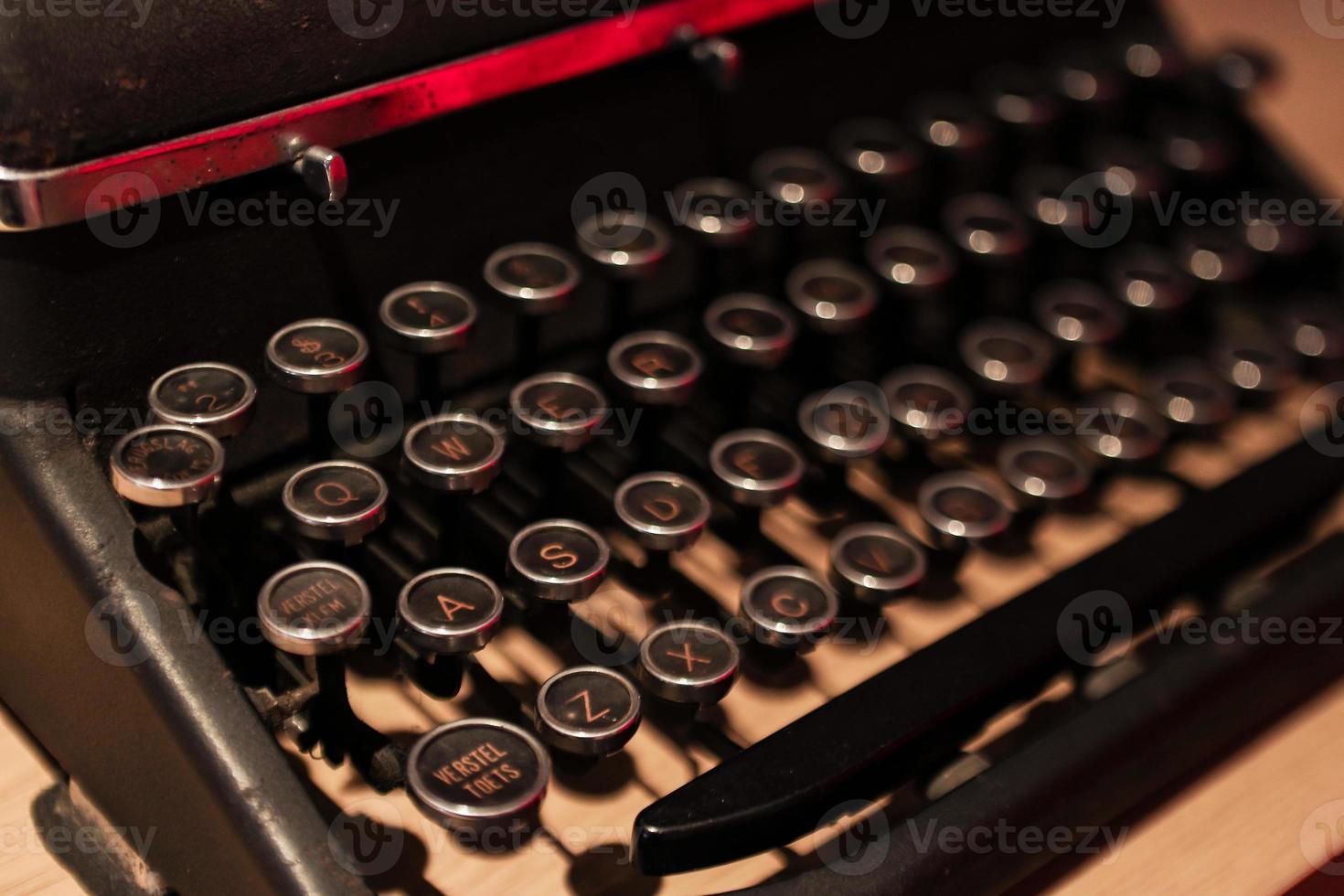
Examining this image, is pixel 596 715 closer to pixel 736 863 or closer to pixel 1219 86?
pixel 736 863

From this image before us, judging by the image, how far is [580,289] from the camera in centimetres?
144

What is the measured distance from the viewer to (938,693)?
1.08m

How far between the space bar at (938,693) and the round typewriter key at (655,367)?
0.33 metres

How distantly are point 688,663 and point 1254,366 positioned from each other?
2.84 ft

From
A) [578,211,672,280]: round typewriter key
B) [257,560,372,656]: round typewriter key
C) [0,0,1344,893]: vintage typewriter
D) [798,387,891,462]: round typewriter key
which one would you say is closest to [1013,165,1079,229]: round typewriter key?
[0,0,1344,893]: vintage typewriter

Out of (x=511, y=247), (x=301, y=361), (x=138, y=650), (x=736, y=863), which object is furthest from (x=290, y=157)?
(x=736, y=863)

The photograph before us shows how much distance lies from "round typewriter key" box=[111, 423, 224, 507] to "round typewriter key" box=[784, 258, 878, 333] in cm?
64

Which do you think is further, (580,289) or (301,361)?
(580,289)

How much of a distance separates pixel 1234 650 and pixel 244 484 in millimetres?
853

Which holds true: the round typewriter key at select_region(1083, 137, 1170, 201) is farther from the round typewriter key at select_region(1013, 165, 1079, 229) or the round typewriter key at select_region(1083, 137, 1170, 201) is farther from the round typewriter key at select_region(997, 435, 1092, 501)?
the round typewriter key at select_region(997, 435, 1092, 501)

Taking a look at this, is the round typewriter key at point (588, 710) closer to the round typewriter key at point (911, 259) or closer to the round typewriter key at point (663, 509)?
the round typewriter key at point (663, 509)

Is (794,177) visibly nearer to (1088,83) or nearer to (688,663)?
(1088,83)

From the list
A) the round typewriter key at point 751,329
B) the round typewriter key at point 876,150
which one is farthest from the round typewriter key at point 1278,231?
the round typewriter key at point 751,329

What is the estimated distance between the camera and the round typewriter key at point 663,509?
3.89 feet
